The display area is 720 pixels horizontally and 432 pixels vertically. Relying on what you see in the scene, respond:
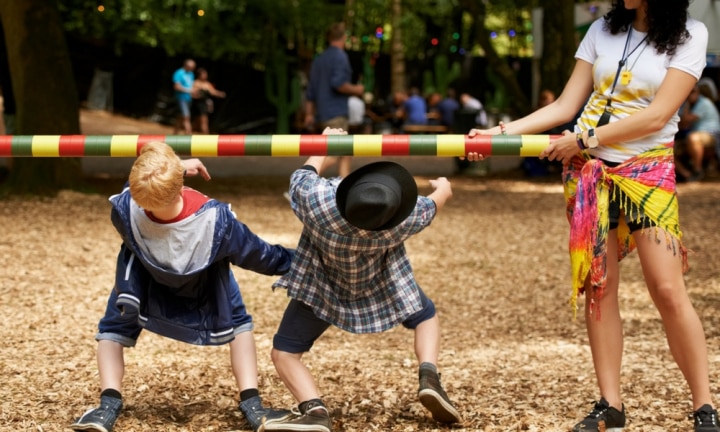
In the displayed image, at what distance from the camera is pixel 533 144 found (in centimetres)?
372

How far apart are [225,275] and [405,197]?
79 centimetres

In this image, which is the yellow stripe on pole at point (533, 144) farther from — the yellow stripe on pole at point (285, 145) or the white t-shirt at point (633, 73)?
the yellow stripe on pole at point (285, 145)

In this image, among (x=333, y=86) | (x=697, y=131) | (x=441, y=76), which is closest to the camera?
(x=333, y=86)

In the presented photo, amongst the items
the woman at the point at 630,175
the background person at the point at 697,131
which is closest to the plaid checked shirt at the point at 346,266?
the woman at the point at 630,175

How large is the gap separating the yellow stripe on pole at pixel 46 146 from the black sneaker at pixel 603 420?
7.40 ft

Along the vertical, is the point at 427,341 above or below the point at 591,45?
below

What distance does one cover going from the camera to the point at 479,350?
5.61 meters

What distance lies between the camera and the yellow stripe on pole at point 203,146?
3.87 metres

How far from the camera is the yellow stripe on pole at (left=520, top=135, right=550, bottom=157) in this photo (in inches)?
146

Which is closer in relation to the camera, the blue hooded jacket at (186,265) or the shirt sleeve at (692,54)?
the shirt sleeve at (692,54)

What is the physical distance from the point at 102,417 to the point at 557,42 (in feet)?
43.9

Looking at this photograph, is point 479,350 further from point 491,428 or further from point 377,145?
point 377,145

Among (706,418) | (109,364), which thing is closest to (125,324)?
(109,364)

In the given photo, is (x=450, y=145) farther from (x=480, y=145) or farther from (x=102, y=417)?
(x=102, y=417)
